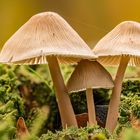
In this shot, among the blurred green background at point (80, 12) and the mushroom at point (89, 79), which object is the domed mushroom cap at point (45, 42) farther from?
the blurred green background at point (80, 12)

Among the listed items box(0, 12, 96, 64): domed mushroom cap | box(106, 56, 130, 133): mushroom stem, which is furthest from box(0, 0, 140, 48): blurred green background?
box(0, 12, 96, 64): domed mushroom cap

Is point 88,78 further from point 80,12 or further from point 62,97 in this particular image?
point 80,12

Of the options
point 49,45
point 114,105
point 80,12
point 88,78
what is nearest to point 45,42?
point 49,45

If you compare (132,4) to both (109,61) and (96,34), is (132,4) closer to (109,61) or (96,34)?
(96,34)

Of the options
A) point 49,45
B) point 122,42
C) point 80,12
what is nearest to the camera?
point 49,45

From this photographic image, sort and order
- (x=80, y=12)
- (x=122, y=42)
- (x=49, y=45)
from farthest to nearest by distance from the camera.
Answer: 1. (x=80, y=12)
2. (x=122, y=42)
3. (x=49, y=45)

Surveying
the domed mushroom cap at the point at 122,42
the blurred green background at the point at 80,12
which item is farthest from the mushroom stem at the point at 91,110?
the blurred green background at the point at 80,12
